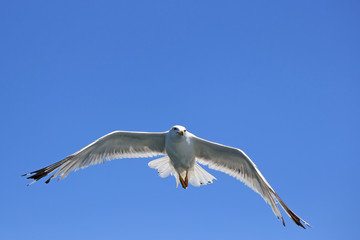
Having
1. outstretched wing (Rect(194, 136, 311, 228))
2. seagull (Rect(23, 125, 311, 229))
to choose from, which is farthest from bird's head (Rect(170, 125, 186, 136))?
outstretched wing (Rect(194, 136, 311, 228))

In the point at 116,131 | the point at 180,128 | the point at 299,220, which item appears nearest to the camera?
the point at 299,220

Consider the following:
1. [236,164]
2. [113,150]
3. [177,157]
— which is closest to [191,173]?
[177,157]

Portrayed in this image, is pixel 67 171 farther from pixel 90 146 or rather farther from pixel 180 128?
pixel 180 128

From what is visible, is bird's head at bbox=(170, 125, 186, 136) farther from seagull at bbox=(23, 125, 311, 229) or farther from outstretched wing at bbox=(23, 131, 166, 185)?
outstretched wing at bbox=(23, 131, 166, 185)

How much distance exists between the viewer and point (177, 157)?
791 centimetres

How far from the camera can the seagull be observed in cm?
775

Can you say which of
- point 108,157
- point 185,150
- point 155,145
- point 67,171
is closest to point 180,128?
point 185,150

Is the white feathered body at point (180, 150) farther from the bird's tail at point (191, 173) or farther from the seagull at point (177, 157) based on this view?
the bird's tail at point (191, 173)

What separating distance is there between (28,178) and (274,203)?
5127 millimetres

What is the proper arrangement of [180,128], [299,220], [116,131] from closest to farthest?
[299,220]
[180,128]
[116,131]

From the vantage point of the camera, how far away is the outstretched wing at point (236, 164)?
7.73 m

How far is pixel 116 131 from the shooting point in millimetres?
8156

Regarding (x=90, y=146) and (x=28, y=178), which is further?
(x=90, y=146)

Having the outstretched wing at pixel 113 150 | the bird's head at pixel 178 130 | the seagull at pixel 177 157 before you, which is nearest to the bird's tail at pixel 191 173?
the seagull at pixel 177 157
